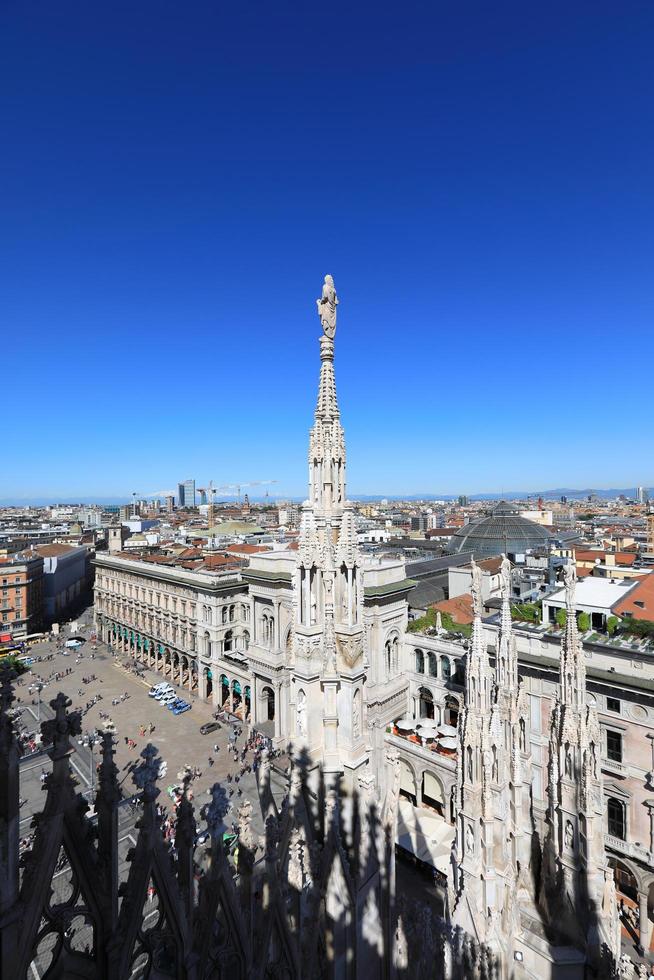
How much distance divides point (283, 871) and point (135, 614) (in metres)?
64.6

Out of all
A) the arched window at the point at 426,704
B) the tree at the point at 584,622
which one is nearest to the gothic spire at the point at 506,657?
the tree at the point at 584,622

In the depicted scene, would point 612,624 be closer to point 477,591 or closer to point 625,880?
point 625,880

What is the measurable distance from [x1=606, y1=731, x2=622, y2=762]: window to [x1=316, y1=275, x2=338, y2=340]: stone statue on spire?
26727mm

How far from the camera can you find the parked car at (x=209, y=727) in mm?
42844

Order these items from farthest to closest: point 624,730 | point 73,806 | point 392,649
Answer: point 392,649 → point 624,730 → point 73,806

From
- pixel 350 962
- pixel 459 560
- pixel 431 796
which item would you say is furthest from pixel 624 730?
pixel 459 560

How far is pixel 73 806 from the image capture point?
493 cm

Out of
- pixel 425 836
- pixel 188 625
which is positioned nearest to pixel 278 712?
pixel 425 836

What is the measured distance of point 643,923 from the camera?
22.2m

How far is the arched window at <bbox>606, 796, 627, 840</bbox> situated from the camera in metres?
24.6

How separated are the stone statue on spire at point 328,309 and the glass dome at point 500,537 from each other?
55.0m

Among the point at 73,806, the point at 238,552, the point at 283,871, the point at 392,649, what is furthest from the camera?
the point at 238,552

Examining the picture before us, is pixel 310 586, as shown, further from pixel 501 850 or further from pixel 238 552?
pixel 238 552

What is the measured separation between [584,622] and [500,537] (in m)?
38.6
